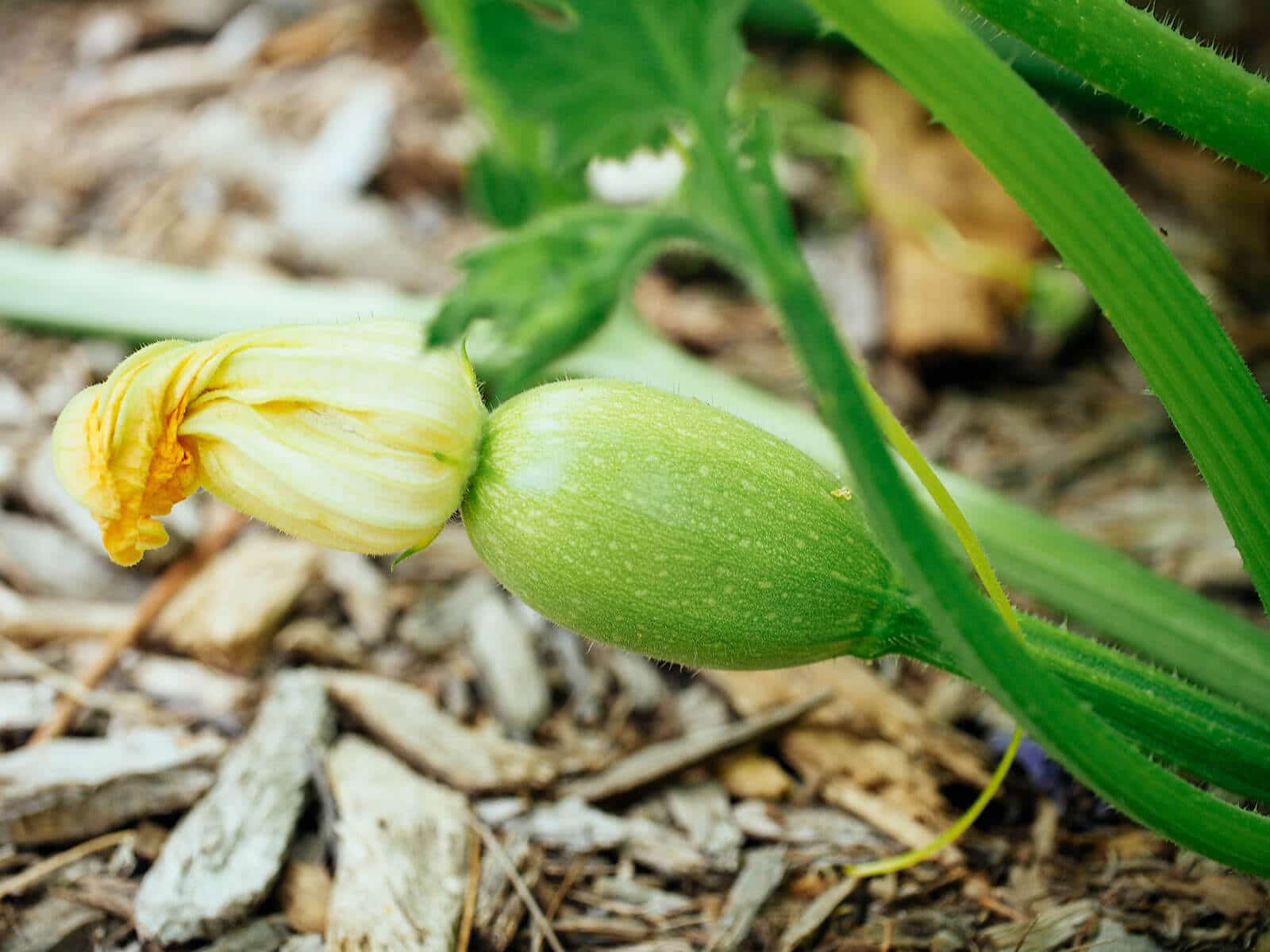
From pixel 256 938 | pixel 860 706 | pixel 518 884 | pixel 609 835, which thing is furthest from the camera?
pixel 860 706

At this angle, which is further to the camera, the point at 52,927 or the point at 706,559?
the point at 52,927

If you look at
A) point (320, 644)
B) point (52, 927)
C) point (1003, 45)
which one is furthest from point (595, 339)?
point (1003, 45)

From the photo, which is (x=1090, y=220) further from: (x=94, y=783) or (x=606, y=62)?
(x=94, y=783)

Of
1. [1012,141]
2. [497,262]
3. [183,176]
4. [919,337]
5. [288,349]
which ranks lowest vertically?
[183,176]

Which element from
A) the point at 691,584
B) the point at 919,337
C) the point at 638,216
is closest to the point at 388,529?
the point at 691,584

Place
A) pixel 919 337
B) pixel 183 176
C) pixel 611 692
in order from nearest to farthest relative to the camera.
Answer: pixel 611 692 → pixel 919 337 → pixel 183 176

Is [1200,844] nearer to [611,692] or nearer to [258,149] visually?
[611,692]

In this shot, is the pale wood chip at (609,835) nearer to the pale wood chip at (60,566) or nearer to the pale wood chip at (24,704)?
the pale wood chip at (24,704)

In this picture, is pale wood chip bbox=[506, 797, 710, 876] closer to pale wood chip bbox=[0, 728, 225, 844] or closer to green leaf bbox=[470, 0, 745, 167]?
pale wood chip bbox=[0, 728, 225, 844]
